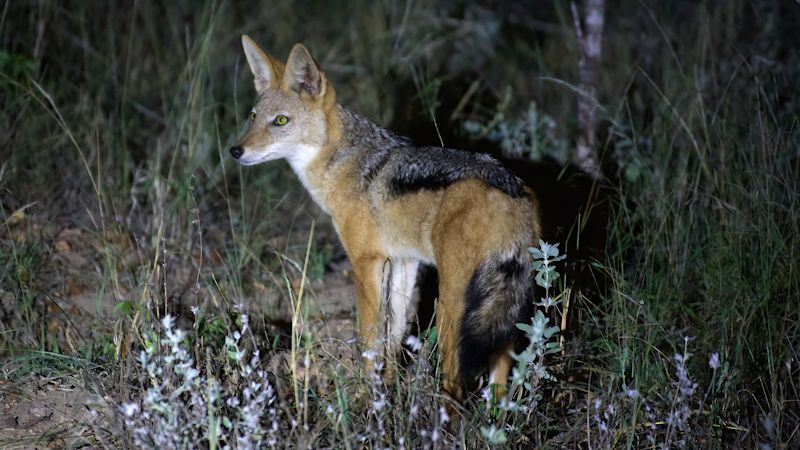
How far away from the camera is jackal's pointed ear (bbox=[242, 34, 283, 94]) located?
18.7ft

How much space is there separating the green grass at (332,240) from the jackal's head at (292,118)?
1.09 feet

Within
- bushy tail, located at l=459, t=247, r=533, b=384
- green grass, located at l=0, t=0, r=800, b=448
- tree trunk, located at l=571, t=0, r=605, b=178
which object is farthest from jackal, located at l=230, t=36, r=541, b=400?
tree trunk, located at l=571, t=0, r=605, b=178

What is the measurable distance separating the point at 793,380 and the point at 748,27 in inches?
193

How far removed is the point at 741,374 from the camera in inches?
183

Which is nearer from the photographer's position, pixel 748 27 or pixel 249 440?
pixel 249 440

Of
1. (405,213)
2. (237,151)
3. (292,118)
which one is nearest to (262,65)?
(292,118)

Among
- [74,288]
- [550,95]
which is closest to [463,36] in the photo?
[550,95]

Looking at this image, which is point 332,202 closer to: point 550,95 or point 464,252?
point 464,252

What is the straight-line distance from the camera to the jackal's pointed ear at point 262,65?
5.69 metres

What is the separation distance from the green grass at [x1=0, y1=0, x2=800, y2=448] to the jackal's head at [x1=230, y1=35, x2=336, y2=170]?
0.33m

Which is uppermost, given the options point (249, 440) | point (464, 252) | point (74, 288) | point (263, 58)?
point (263, 58)

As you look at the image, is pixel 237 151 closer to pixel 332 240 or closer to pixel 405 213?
pixel 405 213

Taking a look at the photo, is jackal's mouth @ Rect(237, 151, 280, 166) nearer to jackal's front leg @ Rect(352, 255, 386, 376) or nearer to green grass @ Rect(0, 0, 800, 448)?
green grass @ Rect(0, 0, 800, 448)

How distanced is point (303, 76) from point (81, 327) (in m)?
2.15
